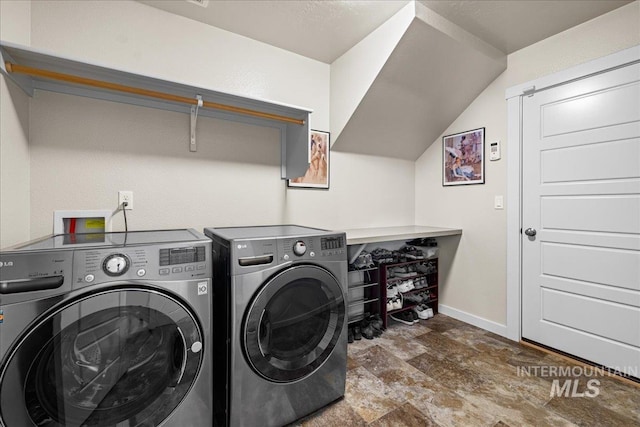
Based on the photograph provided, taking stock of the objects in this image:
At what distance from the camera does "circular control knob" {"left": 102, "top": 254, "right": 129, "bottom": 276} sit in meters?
1.00

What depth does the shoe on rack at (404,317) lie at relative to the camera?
104 inches

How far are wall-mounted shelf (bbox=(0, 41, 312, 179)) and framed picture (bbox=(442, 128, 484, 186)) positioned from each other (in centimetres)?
162

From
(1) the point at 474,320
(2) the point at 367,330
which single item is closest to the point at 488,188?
(1) the point at 474,320

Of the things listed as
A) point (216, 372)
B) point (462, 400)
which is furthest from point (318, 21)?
point (462, 400)

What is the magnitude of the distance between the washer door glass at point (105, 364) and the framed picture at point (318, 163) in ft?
4.91

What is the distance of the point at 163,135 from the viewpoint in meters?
1.82

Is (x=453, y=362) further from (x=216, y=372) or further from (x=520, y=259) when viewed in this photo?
(x=216, y=372)

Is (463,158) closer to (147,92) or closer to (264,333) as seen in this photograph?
(264,333)

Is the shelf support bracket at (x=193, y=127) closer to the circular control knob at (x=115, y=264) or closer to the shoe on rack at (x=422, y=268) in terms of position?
the circular control knob at (x=115, y=264)

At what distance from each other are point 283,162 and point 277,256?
1112mm

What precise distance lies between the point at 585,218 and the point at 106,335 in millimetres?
2821

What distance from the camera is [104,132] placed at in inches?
65.2

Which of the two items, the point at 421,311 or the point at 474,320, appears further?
the point at 421,311

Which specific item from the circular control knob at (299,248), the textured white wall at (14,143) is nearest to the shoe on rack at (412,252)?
the circular control knob at (299,248)
